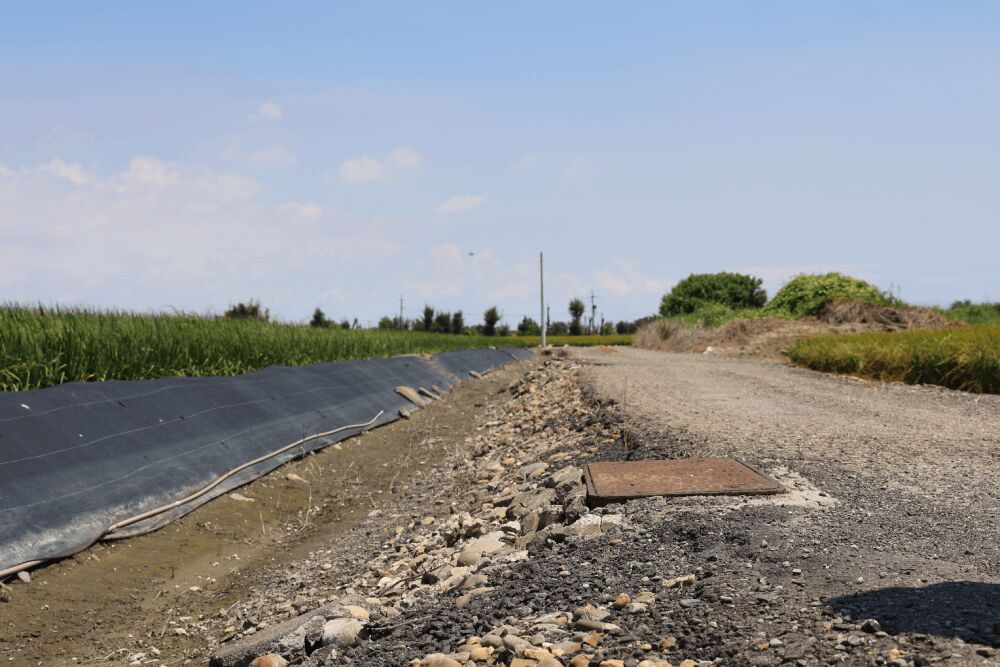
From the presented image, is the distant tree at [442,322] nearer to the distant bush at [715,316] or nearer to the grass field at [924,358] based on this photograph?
the distant bush at [715,316]

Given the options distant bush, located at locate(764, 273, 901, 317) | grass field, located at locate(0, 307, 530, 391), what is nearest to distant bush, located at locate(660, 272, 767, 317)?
distant bush, located at locate(764, 273, 901, 317)

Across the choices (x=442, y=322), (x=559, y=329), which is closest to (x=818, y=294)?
(x=442, y=322)

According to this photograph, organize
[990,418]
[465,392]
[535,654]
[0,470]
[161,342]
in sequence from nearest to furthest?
[535,654]
[0,470]
[990,418]
[161,342]
[465,392]

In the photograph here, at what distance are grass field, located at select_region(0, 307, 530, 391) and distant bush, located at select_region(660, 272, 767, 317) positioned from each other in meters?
22.5

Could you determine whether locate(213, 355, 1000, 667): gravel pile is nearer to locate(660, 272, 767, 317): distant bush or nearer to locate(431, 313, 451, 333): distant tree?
locate(660, 272, 767, 317): distant bush

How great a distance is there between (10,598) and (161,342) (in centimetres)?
512

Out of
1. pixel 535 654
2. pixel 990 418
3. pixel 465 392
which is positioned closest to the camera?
pixel 535 654

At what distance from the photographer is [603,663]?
260 cm

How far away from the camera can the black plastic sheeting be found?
5.42m

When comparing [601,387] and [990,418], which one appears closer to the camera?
[990,418]

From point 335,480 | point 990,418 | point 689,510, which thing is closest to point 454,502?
point 335,480

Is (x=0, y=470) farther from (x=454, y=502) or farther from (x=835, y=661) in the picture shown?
(x=835, y=661)

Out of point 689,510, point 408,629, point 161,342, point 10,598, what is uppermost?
point 161,342

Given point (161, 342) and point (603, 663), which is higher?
point (161, 342)
